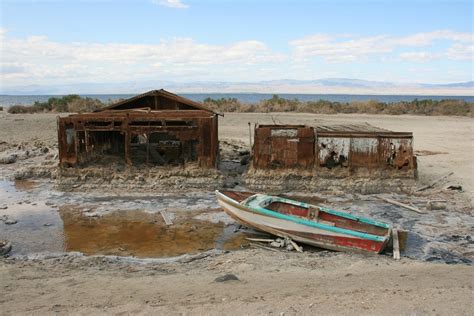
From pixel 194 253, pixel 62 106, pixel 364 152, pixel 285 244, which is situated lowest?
pixel 194 253

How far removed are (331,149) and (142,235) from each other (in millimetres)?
6888

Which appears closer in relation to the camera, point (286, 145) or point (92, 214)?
point (92, 214)

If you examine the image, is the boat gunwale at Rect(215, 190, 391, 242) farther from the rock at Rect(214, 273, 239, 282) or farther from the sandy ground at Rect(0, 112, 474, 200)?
the sandy ground at Rect(0, 112, 474, 200)

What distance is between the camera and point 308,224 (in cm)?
973

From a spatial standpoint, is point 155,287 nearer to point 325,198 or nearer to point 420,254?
point 420,254

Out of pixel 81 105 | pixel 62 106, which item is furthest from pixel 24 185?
pixel 62 106

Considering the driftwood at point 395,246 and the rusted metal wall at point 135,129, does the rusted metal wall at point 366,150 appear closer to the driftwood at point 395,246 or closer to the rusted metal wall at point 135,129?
the rusted metal wall at point 135,129

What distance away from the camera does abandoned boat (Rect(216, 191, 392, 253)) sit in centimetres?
940

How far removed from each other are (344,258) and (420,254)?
178 cm

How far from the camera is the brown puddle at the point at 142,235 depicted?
10.1 meters

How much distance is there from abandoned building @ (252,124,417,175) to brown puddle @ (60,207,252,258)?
3812mm

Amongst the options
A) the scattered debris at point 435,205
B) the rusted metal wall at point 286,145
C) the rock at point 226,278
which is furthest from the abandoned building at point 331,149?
the rock at point 226,278

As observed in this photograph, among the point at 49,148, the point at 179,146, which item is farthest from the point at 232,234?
the point at 49,148

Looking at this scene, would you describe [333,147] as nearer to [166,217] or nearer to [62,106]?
[166,217]
